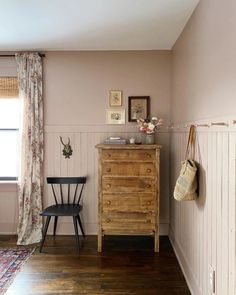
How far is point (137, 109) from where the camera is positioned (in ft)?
12.1

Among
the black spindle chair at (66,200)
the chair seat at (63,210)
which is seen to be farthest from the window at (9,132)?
the chair seat at (63,210)

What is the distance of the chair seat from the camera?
10.5 ft

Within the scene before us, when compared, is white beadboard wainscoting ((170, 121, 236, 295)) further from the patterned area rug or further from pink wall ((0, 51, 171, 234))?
the patterned area rug

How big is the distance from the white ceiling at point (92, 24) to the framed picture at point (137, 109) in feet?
Answer: 2.13

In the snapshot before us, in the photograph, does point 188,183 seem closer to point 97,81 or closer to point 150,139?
point 150,139

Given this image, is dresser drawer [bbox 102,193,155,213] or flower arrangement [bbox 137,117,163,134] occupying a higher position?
flower arrangement [bbox 137,117,163,134]

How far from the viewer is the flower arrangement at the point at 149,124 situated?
11.1 ft

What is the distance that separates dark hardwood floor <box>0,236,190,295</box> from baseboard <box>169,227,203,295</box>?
5 centimetres

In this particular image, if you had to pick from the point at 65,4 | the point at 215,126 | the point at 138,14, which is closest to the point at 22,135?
the point at 65,4

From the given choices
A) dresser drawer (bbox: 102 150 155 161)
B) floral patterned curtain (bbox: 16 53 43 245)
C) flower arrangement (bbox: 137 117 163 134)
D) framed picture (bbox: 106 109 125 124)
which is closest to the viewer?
dresser drawer (bbox: 102 150 155 161)

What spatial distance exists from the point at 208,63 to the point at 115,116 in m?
1.81

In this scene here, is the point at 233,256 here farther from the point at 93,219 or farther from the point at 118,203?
the point at 93,219

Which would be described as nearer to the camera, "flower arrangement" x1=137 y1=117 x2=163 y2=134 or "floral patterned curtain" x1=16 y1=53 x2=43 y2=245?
"flower arrangement" x1=137 y1=117 x2=163 y2=134

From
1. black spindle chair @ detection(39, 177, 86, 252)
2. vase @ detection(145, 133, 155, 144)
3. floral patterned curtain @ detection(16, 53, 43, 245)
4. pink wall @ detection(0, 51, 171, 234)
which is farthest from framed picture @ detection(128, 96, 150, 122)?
floral patterned curtain @ detection(16, 53, 43, 245)
